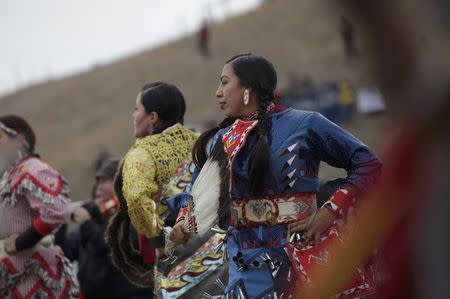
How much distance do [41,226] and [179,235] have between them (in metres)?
1.70

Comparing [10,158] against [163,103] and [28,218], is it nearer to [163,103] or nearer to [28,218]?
[28,218]

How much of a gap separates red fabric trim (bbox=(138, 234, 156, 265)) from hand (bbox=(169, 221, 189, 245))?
4.35ft

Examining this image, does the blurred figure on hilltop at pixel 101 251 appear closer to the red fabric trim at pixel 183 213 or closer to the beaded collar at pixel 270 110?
the red fabric trim at pixel 183 213

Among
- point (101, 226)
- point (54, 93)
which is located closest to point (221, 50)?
point (54, 93)

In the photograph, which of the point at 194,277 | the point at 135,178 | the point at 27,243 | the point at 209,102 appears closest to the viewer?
the point at 194,277

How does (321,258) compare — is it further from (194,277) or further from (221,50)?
(221,50)

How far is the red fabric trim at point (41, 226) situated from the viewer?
6.30 m

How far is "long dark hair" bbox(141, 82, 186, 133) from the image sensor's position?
6.06 m

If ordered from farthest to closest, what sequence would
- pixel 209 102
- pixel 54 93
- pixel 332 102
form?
pixel 54 93 < pixel 209 102 < pixel 332 102

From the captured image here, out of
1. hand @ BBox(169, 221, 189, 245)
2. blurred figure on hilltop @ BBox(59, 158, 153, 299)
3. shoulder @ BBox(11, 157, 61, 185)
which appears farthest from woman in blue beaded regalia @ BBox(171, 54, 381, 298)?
blurred figure on hilltop @ BBox(59, 158, 153, 299)

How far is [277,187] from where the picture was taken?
176 inches

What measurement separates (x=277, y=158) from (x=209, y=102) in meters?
35.7

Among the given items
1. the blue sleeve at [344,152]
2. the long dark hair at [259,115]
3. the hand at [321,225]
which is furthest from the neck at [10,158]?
the hand at [321,225]

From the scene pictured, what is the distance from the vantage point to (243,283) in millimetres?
4426
